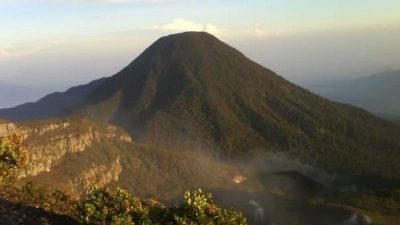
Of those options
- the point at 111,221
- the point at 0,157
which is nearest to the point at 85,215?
the point at 111,221

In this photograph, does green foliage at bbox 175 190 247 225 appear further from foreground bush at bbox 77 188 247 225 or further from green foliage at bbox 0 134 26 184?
green foliage at bbox 0 134 26 184

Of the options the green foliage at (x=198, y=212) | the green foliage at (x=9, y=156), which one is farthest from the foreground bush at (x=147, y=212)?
the green foliage at (x=9, y=156)

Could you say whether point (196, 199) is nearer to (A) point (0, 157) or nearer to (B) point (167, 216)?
(B) point (167, 216)

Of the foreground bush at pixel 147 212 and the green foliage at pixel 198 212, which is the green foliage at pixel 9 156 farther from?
the green foliage at pixel 198 212

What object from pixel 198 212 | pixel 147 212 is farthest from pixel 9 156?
pixel 198 212

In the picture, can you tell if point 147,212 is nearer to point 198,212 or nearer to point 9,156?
point 198,212

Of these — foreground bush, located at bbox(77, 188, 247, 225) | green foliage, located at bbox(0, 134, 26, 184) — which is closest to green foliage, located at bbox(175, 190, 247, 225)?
foreground bush, located at bbox(77, 188, 247, 225)
